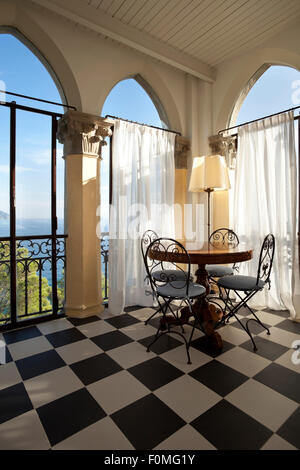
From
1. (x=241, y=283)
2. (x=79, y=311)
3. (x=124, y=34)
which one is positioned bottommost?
(x=79, y=311)

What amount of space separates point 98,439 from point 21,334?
63.3 inches

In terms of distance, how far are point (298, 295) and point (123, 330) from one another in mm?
1998

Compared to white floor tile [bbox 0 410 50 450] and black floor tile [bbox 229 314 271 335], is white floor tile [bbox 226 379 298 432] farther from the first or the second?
white floor tile [bbox 0 410 50 450]

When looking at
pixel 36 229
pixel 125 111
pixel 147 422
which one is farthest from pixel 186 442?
pixel 125 111

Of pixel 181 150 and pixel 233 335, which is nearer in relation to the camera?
pixel 233 335

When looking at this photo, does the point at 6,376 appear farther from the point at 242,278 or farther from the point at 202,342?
the point at 242,278

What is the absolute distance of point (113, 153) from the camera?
319 centimetres

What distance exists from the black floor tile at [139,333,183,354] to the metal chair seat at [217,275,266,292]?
0.69m

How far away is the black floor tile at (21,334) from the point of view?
8.07ft

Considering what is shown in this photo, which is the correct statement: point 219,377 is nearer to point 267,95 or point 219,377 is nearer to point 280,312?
point 280,312

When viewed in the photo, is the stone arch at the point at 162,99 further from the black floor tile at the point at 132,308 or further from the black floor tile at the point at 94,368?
the black floor tile at the point at 94,368

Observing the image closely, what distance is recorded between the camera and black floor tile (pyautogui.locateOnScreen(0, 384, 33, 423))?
1.51 meters

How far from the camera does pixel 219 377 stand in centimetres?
185

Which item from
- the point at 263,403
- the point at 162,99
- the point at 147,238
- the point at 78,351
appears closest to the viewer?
the point at 263,403
